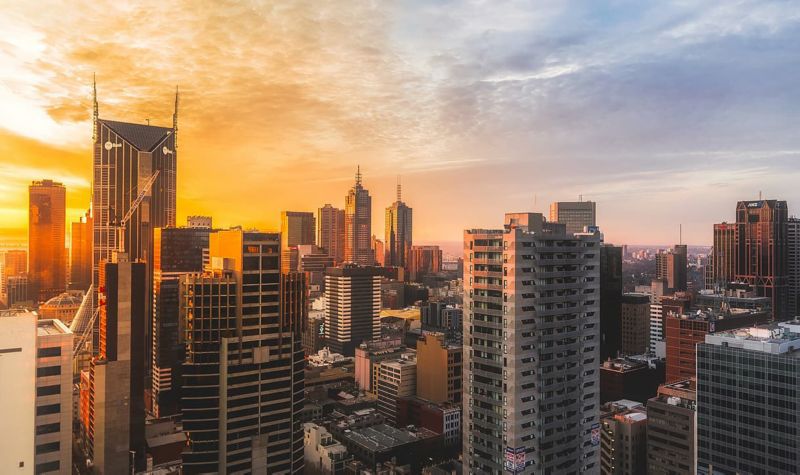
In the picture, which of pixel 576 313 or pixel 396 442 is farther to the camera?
pixel 396 442

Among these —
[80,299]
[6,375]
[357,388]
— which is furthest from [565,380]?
[80,299]

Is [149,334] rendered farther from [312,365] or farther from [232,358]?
[232,358]

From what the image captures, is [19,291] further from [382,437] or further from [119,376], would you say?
[382,437]

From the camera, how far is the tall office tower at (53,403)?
120ft

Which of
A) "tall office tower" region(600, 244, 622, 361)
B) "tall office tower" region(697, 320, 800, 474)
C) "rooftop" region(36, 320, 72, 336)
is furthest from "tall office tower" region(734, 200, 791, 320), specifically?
"rooftop" region(36, 320, 72, 336)

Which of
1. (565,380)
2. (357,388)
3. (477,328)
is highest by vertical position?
(477,328)

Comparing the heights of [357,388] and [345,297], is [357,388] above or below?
below

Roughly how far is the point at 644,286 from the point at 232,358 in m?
178

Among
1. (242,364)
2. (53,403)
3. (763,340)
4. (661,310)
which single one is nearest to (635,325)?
(661,310)

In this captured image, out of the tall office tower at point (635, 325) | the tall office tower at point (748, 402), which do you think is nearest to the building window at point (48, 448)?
the tall office tower at point (748, 402)

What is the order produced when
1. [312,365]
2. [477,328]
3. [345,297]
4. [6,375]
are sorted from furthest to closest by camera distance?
[345,297]
[312,365]
[477,328]
[6,375]

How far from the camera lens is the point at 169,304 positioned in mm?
116500

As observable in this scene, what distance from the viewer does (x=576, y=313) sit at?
54.2 m

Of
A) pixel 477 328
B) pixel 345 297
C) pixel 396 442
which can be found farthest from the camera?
pixel 345 297
